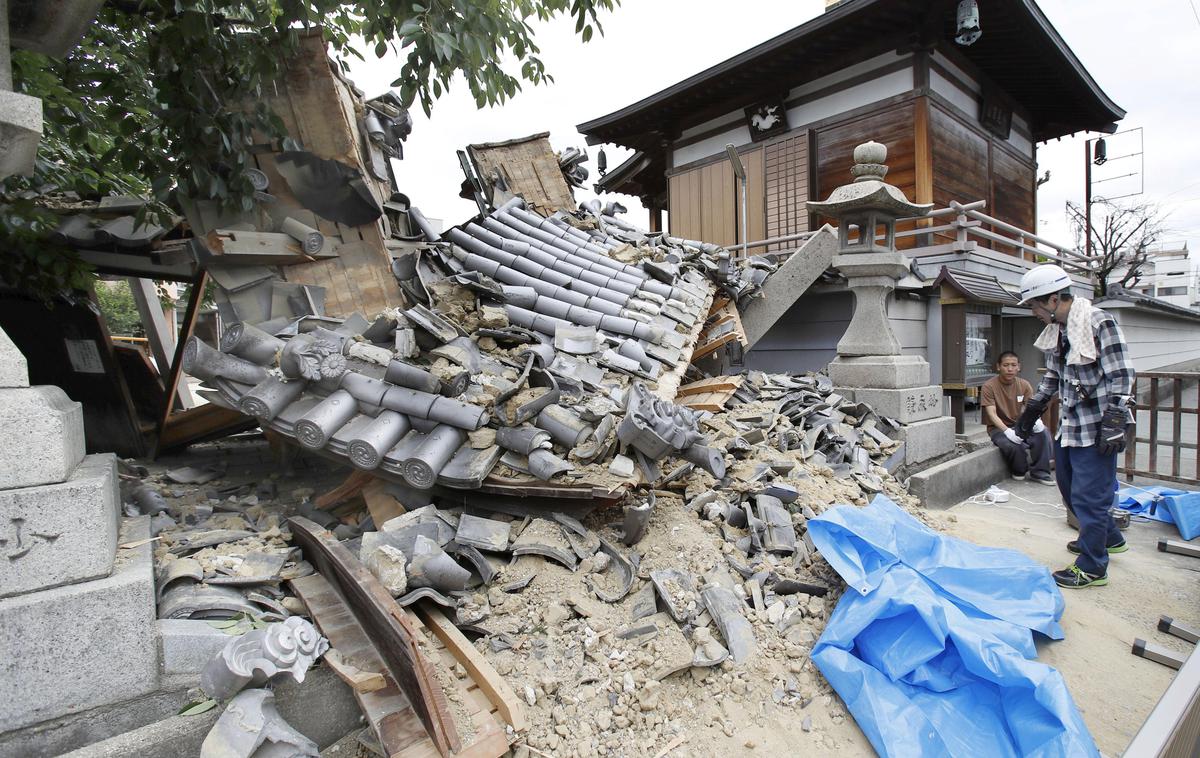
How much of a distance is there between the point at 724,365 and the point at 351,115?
6.04m

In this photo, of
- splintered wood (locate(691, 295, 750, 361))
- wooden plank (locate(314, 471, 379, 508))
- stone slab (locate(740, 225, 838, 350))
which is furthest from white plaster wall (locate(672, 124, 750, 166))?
wooden plank (locate(314, 471, 379, 508))

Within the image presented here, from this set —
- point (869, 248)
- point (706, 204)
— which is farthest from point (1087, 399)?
point (706, 204)

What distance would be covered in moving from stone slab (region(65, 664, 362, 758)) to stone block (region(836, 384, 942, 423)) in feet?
21.2

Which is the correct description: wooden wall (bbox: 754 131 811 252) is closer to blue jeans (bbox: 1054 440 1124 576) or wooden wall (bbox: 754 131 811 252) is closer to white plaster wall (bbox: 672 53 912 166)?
white plaster wall (bbox: 672 53 912 166)

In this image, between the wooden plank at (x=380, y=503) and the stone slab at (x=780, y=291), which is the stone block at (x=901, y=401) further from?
the wooden plank at (x=380, y=503)

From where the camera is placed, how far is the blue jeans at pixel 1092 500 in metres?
4.08

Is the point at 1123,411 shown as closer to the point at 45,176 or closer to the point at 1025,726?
the point at 1025,726

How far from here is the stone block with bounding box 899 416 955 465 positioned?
6531 millimetres

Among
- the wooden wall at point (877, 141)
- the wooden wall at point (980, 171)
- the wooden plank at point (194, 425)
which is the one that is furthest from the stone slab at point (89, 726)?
the wooden wall at point (980, 171)

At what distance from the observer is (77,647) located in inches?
80.5

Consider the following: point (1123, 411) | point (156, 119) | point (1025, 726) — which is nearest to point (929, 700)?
point (1025, 726)

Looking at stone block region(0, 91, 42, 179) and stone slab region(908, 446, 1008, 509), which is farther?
stone slab region(908, 446, 1008, 509)

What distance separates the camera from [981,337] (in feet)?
29.7

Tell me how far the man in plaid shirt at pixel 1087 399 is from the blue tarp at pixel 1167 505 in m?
1.42
